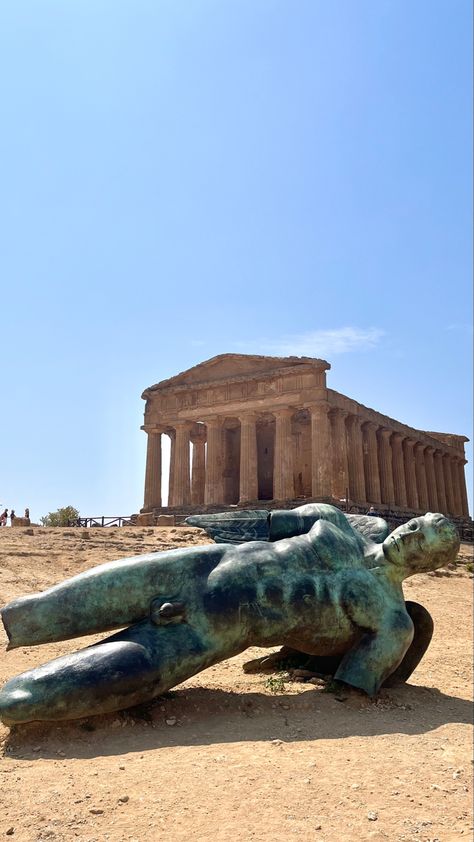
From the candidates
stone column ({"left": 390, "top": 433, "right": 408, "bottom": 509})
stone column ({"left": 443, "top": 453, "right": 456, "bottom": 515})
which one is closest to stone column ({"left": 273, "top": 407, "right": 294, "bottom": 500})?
stone column ({"left": 390, "top": 433, "right": 408, "bottom": 509})

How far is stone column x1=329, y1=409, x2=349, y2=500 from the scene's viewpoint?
3588 cm

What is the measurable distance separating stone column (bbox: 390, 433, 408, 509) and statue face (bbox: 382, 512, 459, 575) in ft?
120

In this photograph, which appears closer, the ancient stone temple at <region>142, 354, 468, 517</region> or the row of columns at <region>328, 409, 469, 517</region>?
the ancient stone temple at <region>142, 354, 468, 517</region>

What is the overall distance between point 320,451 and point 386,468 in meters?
8.94

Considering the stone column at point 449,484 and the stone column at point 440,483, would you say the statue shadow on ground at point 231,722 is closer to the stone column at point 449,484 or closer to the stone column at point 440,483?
the stone column at point 440,483

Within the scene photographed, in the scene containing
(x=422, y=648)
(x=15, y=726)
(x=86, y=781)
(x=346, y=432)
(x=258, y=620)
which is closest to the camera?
(x=86, y=781)

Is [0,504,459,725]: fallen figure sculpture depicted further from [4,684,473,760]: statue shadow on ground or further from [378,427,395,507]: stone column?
[378,427,395,507]: stone column

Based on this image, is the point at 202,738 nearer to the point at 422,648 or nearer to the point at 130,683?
the point at 130,683

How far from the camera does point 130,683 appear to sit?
513 centimetres

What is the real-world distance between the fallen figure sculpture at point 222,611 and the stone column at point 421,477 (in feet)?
138

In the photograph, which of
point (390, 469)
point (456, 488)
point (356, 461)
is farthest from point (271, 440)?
point (456, 488)

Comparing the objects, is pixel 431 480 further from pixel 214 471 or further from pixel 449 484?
pixel 214 471

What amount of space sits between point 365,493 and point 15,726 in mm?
35446

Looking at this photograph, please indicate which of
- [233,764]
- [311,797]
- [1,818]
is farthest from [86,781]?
[311,797]
